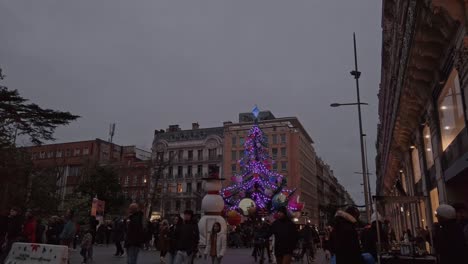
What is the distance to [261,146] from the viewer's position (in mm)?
33312

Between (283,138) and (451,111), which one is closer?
(451,111)

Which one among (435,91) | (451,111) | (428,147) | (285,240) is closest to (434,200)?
(428,147)

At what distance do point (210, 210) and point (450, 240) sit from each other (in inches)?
483

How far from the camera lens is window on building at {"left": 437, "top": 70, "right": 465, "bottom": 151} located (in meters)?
10.4

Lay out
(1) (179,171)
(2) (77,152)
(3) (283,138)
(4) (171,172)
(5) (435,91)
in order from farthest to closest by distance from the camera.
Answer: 1. (4) (171,172)
2. (1) (179,171)
3. (3) (283,138)
4. (2) (77,152)
5. (5) (435,91)

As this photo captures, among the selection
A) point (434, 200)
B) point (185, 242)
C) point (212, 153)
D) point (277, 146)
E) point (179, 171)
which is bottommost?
point (185, 242)

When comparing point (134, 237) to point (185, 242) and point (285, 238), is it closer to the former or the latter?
point (185, 242)

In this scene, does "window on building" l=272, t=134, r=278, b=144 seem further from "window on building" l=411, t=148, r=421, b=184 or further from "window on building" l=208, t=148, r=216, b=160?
"window on building" l=411, t=148, r=421, b=184

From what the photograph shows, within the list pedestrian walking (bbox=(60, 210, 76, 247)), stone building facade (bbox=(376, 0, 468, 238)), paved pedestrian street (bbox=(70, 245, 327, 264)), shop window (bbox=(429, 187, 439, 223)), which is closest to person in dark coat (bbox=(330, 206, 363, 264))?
stone building facade (bbox=(376, 0, 468, 238))

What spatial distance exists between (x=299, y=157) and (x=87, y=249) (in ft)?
222

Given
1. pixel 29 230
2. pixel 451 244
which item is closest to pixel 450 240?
pixel 451 244

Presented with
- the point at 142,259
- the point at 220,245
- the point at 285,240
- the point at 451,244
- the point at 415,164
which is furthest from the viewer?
the point at 415,164

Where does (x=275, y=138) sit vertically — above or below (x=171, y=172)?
above

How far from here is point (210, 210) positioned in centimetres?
1742
